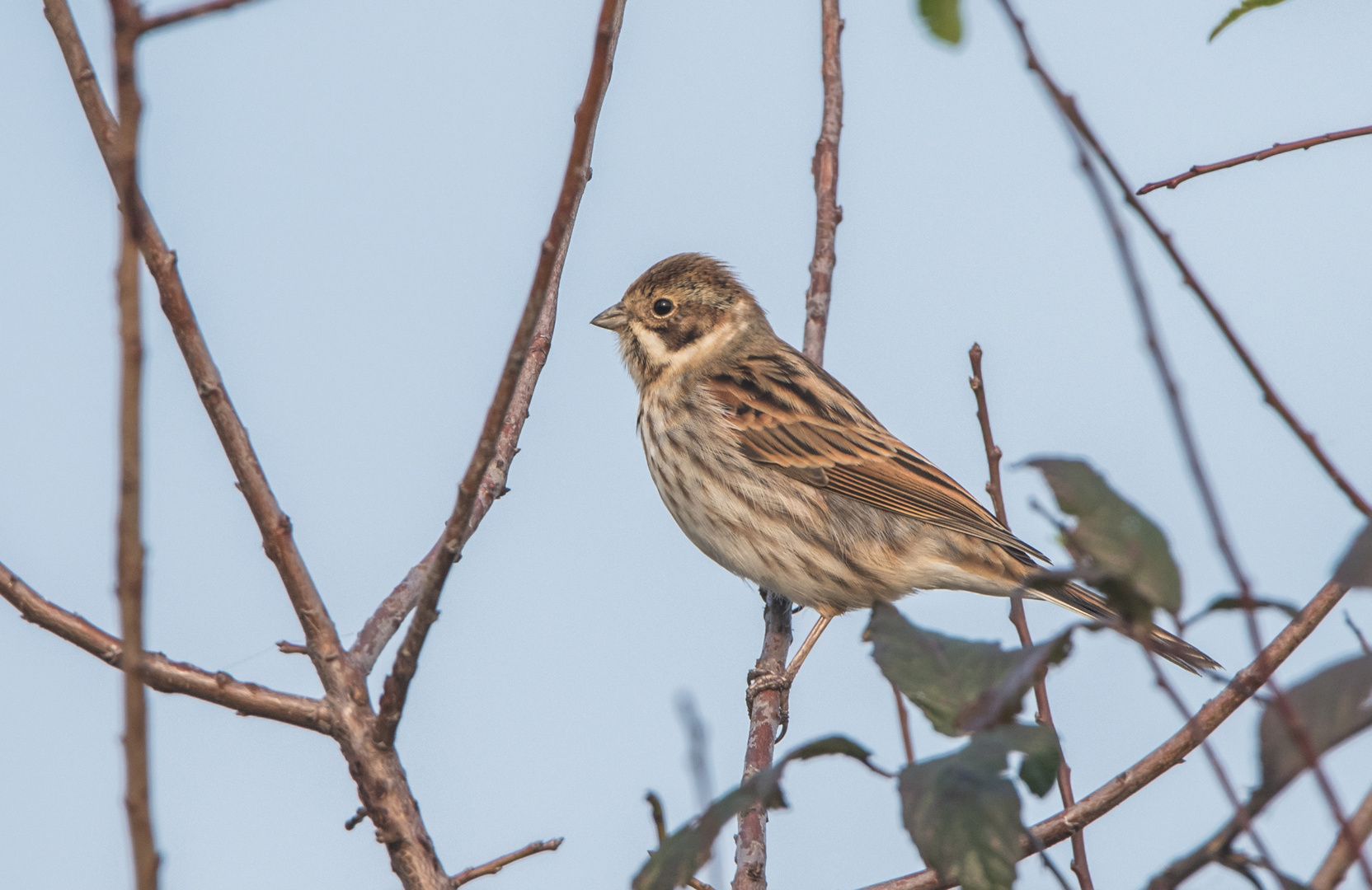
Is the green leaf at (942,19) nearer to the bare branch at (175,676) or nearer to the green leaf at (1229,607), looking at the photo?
the green leaf at (1229,607)

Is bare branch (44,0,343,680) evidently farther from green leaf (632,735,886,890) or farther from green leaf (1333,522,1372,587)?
green leaf (1333,522,1372,587)

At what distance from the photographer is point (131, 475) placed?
5.66 ft

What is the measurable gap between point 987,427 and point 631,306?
3.79 metres

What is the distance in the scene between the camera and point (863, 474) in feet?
24.2

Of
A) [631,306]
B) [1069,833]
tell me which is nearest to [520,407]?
[1069,833]

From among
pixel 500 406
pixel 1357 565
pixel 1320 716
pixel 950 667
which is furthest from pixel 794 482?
pixel 1320 716

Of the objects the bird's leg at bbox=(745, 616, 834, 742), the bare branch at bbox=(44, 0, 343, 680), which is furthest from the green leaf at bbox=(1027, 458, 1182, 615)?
the bird's leg at bbox=(745, 616, 834, 742)

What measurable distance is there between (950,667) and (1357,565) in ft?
1.98

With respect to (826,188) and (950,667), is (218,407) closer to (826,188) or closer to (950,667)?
(950,667)

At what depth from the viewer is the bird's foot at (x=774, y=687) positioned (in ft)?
20.7

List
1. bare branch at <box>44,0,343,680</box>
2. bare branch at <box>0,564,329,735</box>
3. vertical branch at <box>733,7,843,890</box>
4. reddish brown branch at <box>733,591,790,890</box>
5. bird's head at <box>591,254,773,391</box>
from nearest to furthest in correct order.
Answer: bare branch at <box>44,0,343,680</box> < bare branch at <box>0,564,329,735</box> < reddish brown branch at <box>733,591,790,890</box> < vertical branch at <box>733,7,843,890</box> < bird's head at <box>591,254,773,391</box>

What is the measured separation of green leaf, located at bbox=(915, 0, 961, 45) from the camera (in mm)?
1862

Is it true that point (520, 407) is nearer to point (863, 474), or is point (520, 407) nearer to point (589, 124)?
point (589, 124)

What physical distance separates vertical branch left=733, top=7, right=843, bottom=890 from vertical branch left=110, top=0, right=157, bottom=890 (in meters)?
3.65
